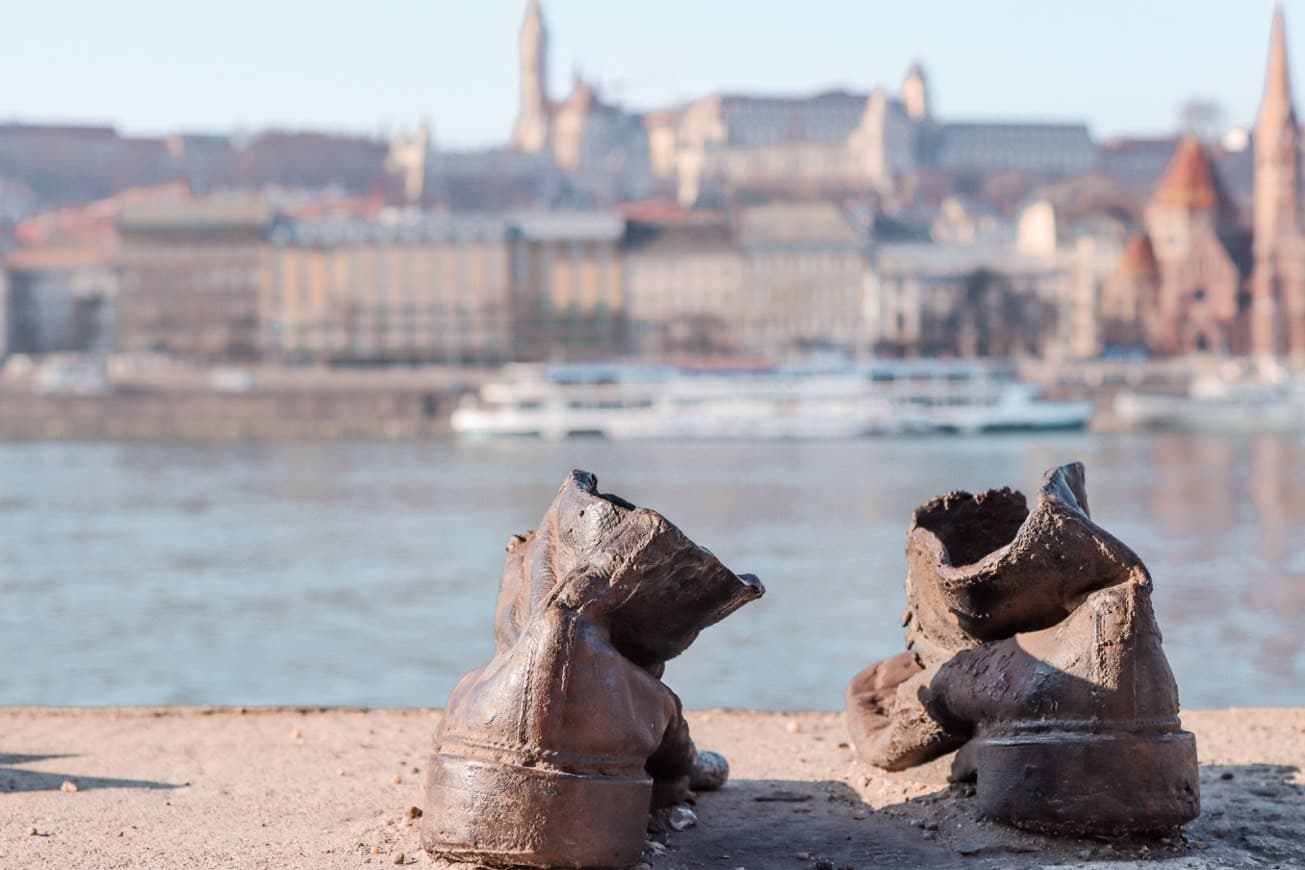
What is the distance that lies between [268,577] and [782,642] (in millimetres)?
7384

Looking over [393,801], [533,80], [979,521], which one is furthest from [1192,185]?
[393,801]

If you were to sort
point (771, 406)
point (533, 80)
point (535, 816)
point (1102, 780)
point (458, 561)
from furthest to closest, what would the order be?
point (533, 80)
point (771, 406)
point (458, 561)
point (1102, 780)
point (535, 816)

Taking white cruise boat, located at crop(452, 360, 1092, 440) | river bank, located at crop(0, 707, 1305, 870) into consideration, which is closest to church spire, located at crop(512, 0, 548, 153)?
white cruise boat, located at crop(452, 360, 1092, 440)

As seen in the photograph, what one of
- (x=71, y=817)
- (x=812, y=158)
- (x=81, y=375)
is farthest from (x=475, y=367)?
(x=71, y=817)

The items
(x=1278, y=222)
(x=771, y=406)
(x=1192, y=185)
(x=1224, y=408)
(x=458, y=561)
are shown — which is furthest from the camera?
(x=1192, y=185)

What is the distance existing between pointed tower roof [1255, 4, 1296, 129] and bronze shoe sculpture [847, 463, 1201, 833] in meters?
86.6

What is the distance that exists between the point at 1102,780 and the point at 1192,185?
3432 inches

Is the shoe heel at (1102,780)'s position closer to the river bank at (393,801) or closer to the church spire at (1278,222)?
the river bank at (393,801)

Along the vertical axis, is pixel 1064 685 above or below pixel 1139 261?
above

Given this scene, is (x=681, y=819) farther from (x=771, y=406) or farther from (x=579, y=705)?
(x=771, y=406)

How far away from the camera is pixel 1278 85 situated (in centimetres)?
8812

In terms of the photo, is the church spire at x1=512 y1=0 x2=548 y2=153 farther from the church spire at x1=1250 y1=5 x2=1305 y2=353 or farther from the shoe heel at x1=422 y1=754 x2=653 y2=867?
the shoe heel at x1=422 y1=754 x2=653 y2=867

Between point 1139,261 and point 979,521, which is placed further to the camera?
point 1139,261

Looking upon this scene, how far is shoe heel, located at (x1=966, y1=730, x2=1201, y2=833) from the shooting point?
475cm
